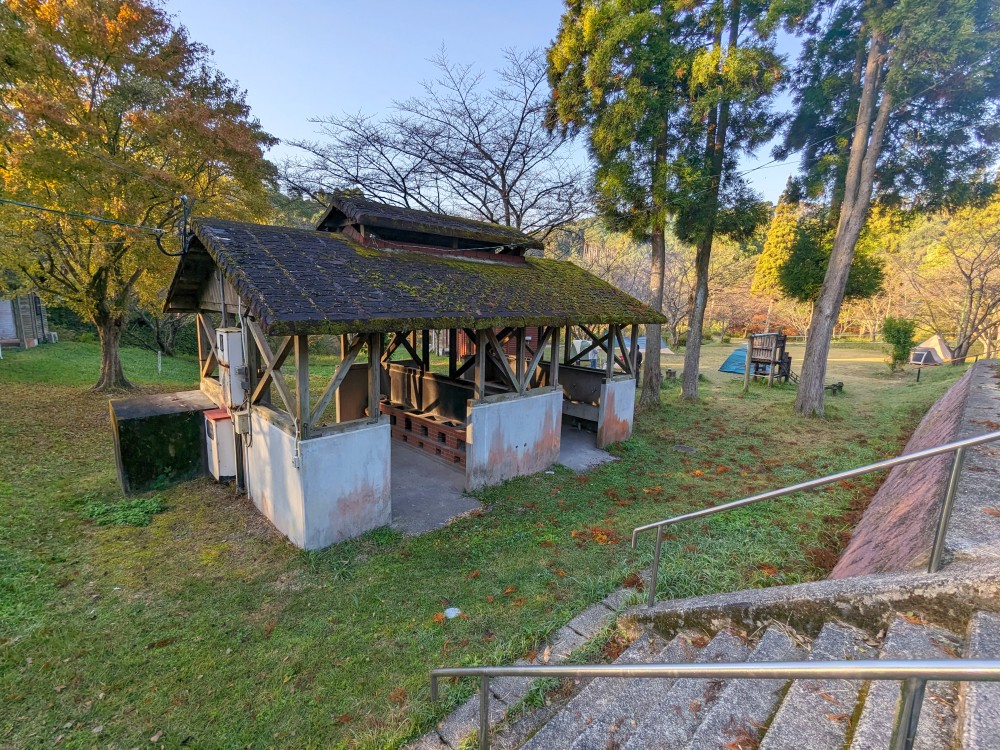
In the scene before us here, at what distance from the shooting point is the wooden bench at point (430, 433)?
8.43 m

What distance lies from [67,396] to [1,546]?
366 inches

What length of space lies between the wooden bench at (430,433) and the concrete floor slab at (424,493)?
7.6 inches

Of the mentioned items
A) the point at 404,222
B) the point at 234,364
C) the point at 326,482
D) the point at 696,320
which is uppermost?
the point at 404,222

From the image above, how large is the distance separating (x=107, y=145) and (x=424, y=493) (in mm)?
11604

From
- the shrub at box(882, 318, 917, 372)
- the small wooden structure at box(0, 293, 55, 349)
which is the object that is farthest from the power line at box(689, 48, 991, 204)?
the small wooden structure at box(0, 293, 55, 349)

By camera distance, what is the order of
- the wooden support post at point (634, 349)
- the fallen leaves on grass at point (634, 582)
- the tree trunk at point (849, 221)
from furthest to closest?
the tree trunk at point (849, 221) → the wooden support post at point (634, 349) → the fallen leaves on grass at point (634, 582)

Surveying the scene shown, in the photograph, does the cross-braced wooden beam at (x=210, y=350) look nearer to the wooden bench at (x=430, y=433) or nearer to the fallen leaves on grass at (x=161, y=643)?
the wooden bench at (x=430, y=433)

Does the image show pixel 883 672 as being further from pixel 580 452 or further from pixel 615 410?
pixel 615 410

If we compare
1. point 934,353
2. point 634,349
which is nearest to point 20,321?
point 634,349

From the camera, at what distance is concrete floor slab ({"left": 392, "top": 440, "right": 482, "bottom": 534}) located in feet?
21.3

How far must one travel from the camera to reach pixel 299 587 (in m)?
4.95

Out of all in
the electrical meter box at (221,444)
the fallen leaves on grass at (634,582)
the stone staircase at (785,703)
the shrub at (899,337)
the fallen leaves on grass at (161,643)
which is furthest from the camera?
the shrub at (899,337)

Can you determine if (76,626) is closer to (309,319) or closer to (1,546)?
(1,546)

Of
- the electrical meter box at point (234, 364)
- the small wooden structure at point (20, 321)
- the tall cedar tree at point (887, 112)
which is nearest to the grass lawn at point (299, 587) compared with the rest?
the electrical meter box at point (234, 364)
